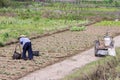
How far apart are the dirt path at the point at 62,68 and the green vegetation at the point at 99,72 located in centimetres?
91

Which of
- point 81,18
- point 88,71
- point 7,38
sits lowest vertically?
point 81,18

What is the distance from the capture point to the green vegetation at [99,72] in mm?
11344

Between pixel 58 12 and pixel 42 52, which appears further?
pixel 58 12

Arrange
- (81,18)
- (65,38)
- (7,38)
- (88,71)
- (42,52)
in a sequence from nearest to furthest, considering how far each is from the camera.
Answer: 1. (88,71)
2. (42,52)
3. (7,38)
4. (65,38)
5. (81,18)

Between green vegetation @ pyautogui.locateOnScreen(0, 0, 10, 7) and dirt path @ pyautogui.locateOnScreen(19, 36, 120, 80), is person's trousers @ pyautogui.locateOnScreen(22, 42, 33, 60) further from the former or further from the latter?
green vegetation @ pyautogui.locateOnScreen(0, 0, 10, 7)

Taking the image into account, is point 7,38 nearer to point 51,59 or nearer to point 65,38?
point 65,38

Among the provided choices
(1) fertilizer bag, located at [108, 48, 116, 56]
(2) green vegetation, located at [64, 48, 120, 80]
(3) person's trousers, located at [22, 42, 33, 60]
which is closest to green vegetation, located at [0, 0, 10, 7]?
(3) person's trousers, located at [22, 42, 33, 60]

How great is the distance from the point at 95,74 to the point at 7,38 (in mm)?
9564

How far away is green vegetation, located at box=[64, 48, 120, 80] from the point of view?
1134cm

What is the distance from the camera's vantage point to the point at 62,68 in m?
14.1

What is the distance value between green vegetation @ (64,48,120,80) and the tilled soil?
2075 mm

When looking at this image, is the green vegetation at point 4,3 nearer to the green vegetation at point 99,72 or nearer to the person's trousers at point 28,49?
the person's trousers at point 28,49

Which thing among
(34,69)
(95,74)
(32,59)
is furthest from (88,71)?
(32,59)

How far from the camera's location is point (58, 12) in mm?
36438
